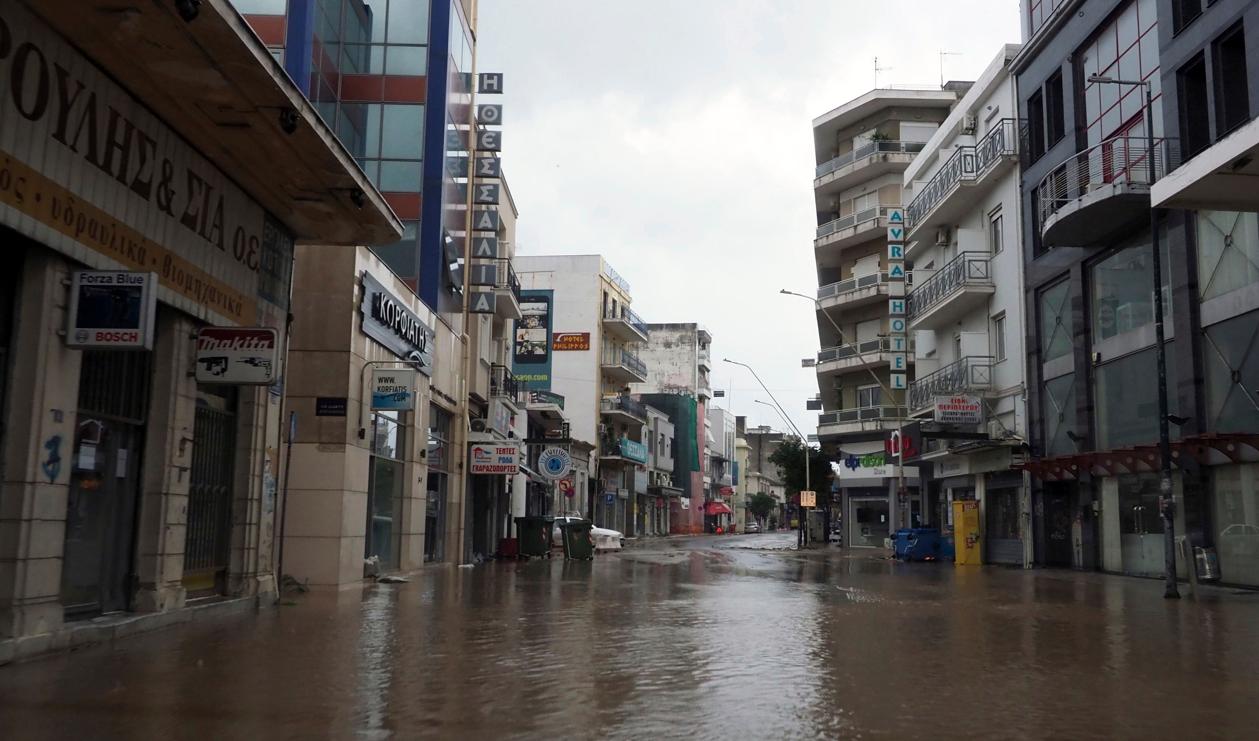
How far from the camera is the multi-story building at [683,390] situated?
9500 centimetres

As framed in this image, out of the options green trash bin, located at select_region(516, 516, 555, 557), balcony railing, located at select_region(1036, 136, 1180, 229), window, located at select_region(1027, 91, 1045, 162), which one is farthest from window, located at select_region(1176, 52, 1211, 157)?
green trash bin, located at select_region(516, 516, 555, 557)

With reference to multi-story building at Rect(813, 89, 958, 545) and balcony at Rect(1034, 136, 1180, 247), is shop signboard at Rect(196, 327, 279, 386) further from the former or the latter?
multi-story building at Rect(813, 89, 958, 545)

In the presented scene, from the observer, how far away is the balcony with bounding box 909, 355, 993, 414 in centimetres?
3444

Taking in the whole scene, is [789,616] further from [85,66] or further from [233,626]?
[85,66]

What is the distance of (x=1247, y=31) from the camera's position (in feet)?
65.1

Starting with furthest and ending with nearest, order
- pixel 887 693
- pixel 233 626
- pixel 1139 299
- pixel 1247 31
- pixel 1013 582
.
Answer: pixel 1139 299 → pixel 1013 582 → pixel 1247 31 → pixel 233 626 → pixel 887 693

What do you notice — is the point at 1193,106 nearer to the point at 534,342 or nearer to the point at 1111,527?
the point at 1111,527

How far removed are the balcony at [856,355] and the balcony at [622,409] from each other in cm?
1909

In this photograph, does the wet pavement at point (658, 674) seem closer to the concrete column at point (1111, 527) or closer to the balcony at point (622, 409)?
the concrete column at point (1111, 527)

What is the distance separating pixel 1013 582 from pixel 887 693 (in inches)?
643

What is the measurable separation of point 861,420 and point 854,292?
5.90 m

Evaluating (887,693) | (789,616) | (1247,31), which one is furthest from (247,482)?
(1247,31)

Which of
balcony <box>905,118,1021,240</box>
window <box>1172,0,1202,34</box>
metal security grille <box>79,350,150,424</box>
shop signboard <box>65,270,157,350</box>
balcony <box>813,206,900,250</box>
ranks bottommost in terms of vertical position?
metal security grille <box>79,350,150,424</box>

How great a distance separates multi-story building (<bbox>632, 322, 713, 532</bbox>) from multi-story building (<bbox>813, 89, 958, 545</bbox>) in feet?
136
